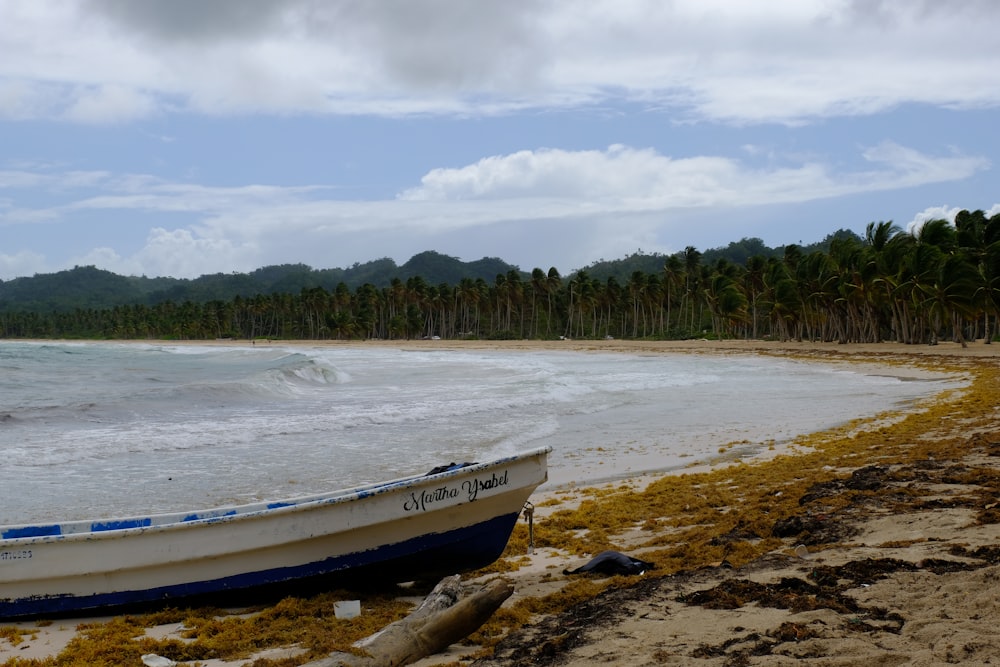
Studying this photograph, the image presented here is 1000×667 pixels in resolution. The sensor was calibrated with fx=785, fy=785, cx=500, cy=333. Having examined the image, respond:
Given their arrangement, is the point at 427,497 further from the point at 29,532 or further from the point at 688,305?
the point at 688,305

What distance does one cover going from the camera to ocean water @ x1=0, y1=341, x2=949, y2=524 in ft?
37.3

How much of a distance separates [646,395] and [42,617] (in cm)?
1917

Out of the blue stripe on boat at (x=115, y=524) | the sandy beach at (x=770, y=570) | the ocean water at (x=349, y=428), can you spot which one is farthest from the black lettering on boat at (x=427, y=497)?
the ocean water at (x=349, y=428)

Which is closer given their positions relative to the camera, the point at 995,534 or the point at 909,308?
the point at 995,534

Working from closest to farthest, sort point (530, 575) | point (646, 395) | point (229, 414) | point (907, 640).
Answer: point (907, 640)
point (530, 575)
point (229, 414)
point (646, 395)

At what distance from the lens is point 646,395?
2366 centimetres

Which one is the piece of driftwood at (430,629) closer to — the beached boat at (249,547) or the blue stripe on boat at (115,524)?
the beached boat at (249,547)

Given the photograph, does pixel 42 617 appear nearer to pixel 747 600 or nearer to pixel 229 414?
pixel 747 600

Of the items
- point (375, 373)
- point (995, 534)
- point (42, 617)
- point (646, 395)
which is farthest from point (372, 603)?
point (375, 373)

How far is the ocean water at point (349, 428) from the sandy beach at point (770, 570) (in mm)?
2642

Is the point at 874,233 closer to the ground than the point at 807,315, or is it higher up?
higher up

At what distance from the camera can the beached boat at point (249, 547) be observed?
241 inches

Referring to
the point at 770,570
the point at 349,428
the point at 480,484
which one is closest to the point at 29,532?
the point at 480,484

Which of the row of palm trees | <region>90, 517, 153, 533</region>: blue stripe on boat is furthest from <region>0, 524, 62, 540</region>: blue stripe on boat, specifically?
the row of palm trees
